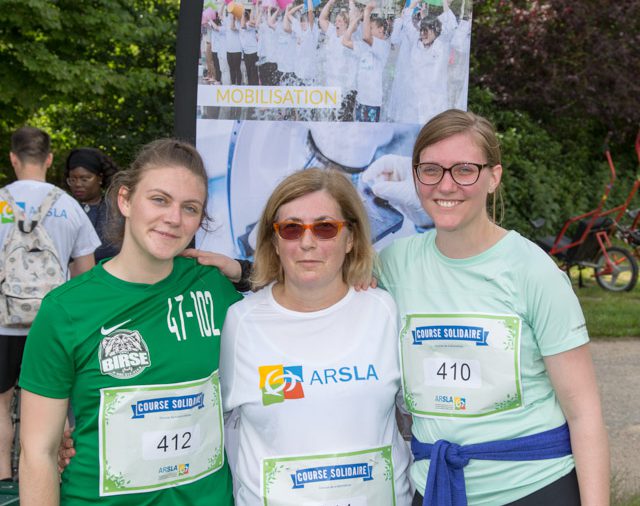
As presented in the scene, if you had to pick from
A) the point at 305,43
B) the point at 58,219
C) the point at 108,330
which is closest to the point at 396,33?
the point at 305,43

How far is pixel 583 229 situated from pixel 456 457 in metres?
10.8

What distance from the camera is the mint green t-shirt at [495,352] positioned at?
217 cm

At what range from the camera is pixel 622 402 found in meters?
6.84

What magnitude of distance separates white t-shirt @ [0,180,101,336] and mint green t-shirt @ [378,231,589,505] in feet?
10.8

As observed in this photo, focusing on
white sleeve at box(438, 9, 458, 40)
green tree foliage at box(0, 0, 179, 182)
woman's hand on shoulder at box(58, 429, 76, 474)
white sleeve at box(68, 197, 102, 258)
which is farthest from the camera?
green tree foliage at box(0, 0, 179, 182)

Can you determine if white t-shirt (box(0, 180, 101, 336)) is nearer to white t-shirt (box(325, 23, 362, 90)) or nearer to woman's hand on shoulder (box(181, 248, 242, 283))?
white t-shirt (box(325, 23, 362, 90))

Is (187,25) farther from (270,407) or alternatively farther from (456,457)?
(456,457)

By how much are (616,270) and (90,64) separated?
26.2 ft

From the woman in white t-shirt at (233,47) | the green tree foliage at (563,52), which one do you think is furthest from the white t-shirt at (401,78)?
the green tree foliage at (563,52)

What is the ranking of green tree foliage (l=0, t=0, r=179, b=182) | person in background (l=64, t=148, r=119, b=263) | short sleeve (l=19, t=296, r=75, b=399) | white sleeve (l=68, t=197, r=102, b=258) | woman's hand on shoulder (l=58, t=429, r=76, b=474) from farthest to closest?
green tree foliage (l=0, t=0, r=179, b=182) < person in background (l=64, t=148, r=119, b=263) < white sleeve (l=68, t=197, r=102, b=258) < woman's hand on shoulder (l=58, t=429, r=76, b=474) < short sleeve (l=19, t=296, r=75, b=399)

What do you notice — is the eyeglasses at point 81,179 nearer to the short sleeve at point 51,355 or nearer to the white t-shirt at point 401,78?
the white t-shirt at point 401,78

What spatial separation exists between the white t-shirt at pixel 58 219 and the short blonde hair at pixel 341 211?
2754mm

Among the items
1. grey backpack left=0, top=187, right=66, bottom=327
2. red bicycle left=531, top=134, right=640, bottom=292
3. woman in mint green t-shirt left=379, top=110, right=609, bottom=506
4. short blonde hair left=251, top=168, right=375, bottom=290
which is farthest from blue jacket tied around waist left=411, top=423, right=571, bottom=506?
red bicycle left=531, top=134, right=640, bottom=292

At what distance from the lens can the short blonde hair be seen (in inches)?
97.0
